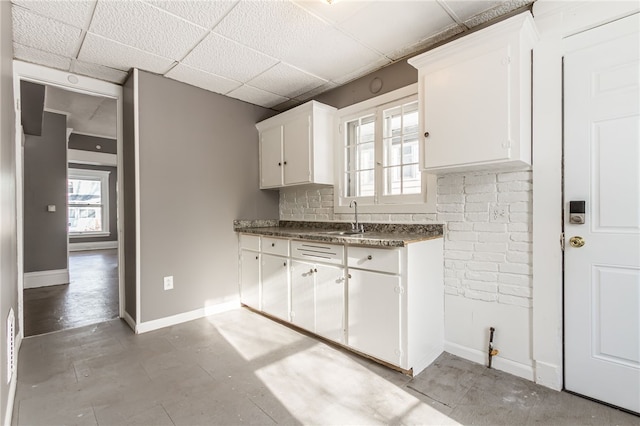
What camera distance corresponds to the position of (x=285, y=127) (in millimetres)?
3430

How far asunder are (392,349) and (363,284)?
0.47 meters

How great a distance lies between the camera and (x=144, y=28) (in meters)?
2.24

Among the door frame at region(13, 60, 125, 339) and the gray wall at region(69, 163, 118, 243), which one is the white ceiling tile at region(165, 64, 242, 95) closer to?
the door frame at region(13, 60, 125, 339)

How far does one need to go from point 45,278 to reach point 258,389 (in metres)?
4.67

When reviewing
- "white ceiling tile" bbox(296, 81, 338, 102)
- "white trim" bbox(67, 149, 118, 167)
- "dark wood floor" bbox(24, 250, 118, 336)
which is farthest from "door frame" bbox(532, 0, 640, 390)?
"white trim" bbox(67, 149, 118, 167)

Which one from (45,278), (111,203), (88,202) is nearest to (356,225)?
(45,278)

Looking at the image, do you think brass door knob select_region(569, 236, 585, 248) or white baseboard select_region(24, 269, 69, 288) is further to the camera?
white baseboard select_region(24, 269, 69, 288)

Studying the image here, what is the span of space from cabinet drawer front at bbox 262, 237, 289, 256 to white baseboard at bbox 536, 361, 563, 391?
2.06 meters

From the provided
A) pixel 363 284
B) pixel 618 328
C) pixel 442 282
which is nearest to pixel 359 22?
pixel 363 284

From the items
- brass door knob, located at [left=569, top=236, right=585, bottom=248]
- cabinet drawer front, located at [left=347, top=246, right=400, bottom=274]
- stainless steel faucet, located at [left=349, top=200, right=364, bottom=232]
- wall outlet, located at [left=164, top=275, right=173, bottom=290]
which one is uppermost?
stainless steel faucet, located at [left=349, top=200, right=364, bottom=232]

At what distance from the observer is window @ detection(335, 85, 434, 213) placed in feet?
8.76

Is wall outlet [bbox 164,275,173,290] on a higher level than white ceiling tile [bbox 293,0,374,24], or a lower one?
lower

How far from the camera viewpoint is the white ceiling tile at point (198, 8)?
6.49ft

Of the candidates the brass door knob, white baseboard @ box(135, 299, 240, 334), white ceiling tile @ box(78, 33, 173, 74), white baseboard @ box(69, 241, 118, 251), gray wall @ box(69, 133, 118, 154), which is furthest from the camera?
white baseboard @ box(69, 241, 118, 251)
